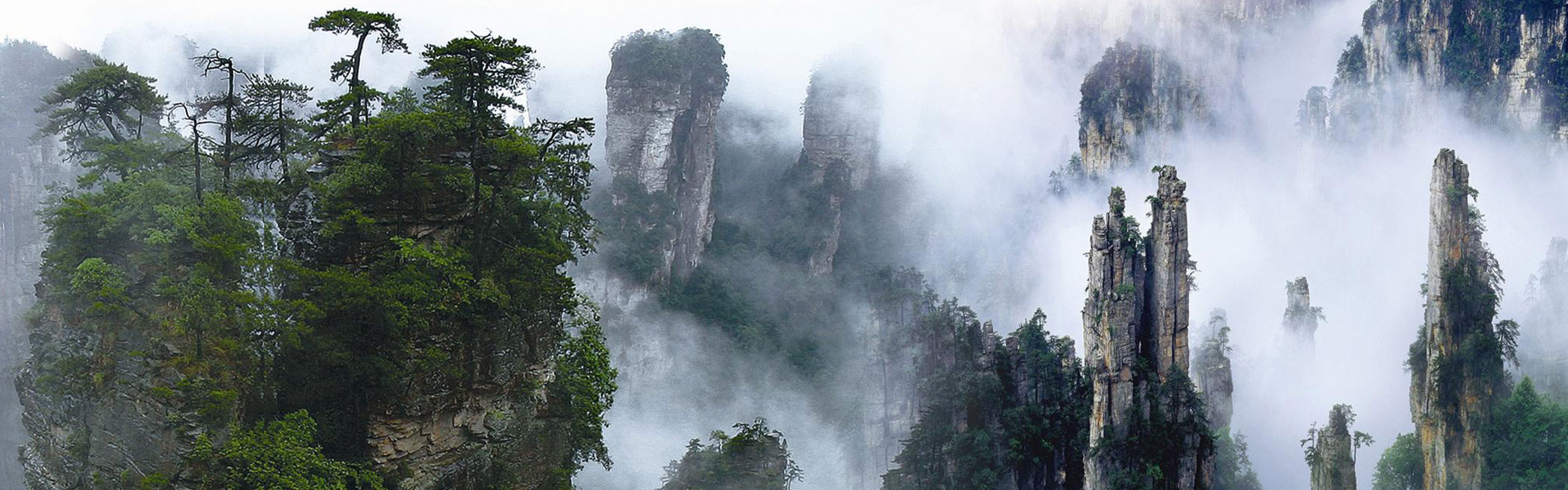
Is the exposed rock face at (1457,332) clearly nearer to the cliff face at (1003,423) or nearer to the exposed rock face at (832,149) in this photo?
the cliff face at (1003,423)

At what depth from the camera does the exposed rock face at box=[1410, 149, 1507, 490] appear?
4538 cm

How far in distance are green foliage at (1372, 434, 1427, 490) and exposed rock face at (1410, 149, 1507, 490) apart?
2.14 metres

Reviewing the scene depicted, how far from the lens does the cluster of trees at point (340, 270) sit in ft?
74.6

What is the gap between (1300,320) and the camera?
60531 mm

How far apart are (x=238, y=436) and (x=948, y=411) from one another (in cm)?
3269

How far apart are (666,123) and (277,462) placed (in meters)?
54.4

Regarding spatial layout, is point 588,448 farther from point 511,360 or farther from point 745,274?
point 745,274

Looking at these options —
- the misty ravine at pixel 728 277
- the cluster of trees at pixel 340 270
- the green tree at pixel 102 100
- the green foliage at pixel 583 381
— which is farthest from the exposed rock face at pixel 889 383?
the green tree at pixel 102 100

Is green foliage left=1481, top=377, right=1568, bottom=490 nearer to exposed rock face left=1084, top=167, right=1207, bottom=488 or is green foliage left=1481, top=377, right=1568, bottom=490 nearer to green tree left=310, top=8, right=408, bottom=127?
exposed rock face left=1084, top=167, right=1207, bottom=488

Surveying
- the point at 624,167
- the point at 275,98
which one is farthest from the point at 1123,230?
the point at 624,167

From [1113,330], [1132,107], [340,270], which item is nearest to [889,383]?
[1113,330]

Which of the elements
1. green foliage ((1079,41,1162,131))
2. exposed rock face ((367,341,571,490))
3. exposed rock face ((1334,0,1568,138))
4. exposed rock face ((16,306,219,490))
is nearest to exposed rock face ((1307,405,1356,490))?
exposed rock face ((367,341,571,490))

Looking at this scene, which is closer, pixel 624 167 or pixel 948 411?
pixel 948 411

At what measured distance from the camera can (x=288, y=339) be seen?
73.8ft
